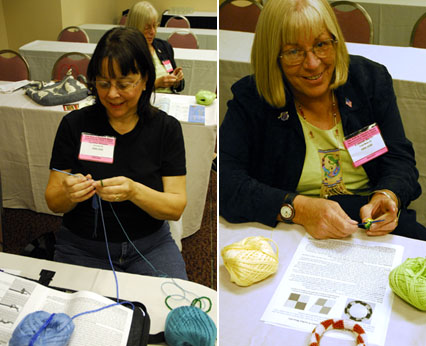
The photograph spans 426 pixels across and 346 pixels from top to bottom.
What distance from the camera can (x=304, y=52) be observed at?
1234 mm

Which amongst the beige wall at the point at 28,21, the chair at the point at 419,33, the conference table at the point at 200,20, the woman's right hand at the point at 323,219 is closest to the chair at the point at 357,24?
the chair at the point at 419,33

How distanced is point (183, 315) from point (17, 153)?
1883 mm

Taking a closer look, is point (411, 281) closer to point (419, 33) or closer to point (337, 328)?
point (337, 328)

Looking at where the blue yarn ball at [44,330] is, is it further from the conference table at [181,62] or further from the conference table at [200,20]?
the conference table at [200,20]

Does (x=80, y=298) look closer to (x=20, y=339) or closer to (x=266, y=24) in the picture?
(x=20, y=339)

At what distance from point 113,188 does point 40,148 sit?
1.28 m

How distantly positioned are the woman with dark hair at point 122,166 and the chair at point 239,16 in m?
2.05

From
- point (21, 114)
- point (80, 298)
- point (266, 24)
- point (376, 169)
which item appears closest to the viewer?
point (80, 298)

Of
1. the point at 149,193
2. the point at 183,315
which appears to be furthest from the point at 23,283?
the point at 149,193

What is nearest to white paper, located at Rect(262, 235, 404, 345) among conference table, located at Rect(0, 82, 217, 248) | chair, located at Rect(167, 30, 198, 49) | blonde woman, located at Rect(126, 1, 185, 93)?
conference table, located at Rect(0, 82, 217, 248)

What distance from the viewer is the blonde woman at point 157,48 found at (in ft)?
9.28

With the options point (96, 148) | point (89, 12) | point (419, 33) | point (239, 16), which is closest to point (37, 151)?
point (96, 148)

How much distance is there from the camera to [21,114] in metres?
2.33

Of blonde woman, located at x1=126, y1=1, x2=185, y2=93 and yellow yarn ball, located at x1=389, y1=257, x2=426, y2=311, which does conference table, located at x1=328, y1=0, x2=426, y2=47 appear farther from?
yellow yarn ball, located at x1=389, y1=257, x2=426, y2=311
